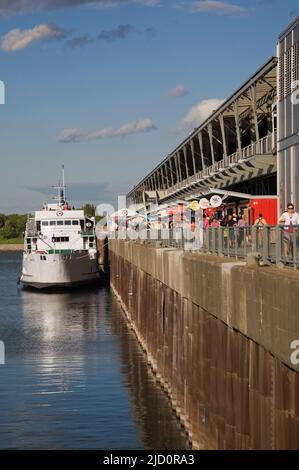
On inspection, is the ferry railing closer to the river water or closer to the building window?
the river water

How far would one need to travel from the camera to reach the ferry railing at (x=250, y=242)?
16.4 meters

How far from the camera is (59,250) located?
88375mm

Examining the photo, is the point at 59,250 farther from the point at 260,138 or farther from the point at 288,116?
the point at 288,116

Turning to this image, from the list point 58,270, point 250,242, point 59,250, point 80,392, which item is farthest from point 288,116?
point 59,250

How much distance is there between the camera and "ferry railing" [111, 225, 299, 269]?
1642 centimetres

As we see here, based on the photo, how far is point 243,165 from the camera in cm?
5106

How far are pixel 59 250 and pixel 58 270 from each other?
8.82ft

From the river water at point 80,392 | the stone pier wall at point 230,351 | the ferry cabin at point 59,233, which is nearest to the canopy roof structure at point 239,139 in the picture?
the ferry cabin at point 59,233

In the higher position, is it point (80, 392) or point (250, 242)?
point (250, 242)

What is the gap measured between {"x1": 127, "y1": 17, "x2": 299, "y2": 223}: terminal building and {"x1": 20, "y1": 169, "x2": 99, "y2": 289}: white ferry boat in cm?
992

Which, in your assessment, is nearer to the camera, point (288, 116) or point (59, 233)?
point (288, 116)

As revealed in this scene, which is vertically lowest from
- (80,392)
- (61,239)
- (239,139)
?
(80,392)
